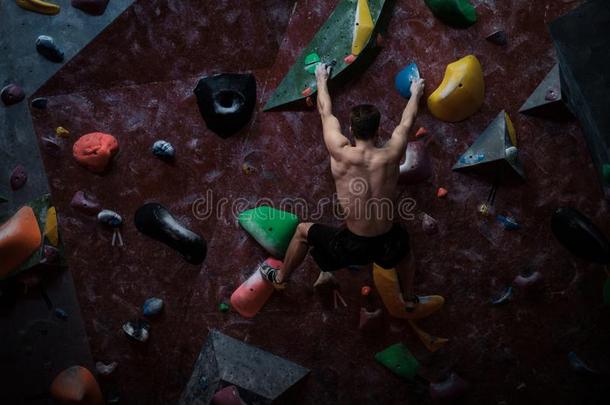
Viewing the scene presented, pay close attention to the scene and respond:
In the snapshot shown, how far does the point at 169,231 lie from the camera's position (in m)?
3.76

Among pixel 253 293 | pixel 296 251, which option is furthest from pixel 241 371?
pixel 296 251

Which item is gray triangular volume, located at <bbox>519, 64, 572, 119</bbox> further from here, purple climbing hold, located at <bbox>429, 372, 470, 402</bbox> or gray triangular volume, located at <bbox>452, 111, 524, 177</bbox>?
purple climbing hold, located at <bbox>429, 372, 470, 402</bbox>

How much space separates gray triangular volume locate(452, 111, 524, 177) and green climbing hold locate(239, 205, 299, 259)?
1053 mm

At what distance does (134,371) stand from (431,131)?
2.31 metres

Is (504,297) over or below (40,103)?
below

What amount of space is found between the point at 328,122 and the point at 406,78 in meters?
0.63

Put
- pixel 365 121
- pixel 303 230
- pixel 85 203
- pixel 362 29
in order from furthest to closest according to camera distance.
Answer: pixel 85 203 → pixel 362 29 → pixel 303 230 → pixel 365 121

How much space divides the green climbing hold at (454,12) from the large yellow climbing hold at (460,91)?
0.20 meters

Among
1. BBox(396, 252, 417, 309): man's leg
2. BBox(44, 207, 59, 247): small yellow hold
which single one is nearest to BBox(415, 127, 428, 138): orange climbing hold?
BBox(396, 252, 417, 309): man's leg

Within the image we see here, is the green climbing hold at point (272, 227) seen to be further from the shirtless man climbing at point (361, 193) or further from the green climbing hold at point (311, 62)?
the green climbing hold at point (311, 62)

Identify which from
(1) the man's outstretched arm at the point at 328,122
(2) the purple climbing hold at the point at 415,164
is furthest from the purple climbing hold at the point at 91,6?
(2) the purple climbing hold at the point at 415,164

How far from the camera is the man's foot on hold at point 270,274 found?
12.1 ft

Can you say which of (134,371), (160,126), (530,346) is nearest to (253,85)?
(160,126)

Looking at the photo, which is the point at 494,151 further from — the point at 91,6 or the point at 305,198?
the point at 91,6
